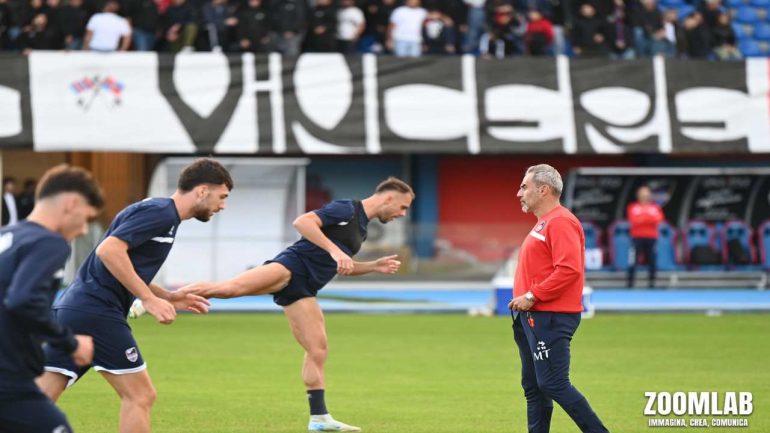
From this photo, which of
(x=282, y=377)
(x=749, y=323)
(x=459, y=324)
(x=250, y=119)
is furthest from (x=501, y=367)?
(x=250, y=119)

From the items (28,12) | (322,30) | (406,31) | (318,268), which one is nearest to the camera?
(318,268)

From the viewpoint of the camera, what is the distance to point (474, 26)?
30.4 metres

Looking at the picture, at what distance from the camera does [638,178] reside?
32.1 m

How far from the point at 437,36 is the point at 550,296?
2004cm

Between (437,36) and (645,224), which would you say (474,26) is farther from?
(645,224)

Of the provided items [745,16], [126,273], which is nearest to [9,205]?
[745,16]

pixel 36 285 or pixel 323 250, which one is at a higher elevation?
pixel 36 285

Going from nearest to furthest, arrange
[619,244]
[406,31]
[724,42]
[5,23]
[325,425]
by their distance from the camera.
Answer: [325,425], [5,23], [406,31], [724,42], [619,244]

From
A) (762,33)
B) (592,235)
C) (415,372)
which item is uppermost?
(762,33)

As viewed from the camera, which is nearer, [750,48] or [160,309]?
[160,309]

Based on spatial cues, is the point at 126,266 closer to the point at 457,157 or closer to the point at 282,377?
the point at 282,377

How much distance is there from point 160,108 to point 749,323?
12.5 m

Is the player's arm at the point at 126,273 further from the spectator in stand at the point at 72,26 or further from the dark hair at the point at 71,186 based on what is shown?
the spectator in stand at the point at 72,26

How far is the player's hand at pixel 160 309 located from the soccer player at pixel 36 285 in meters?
1.24
